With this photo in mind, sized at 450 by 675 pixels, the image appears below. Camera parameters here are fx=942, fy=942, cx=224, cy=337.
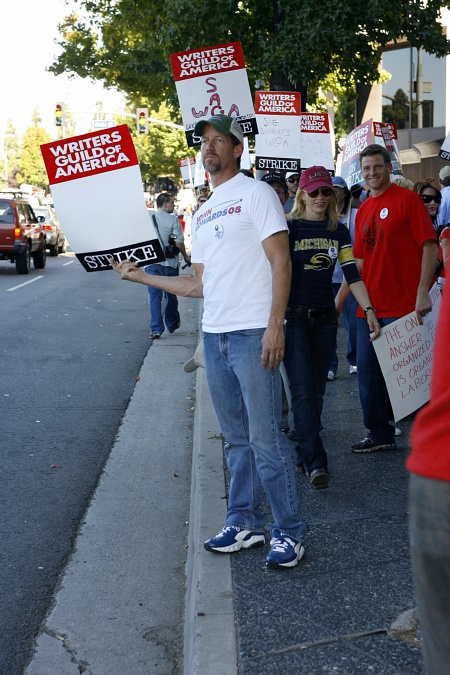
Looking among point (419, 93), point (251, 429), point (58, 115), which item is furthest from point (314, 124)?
point (58, 115)

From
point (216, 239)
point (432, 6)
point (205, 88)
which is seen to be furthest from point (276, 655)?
point (432, 6)

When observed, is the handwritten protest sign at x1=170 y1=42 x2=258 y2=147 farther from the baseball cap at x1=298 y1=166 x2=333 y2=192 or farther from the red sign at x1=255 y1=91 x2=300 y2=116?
the baseball cap at x1=298 y1=166 x2=333 y2=192

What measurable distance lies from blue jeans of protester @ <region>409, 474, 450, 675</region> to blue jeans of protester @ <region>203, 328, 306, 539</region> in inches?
95.9

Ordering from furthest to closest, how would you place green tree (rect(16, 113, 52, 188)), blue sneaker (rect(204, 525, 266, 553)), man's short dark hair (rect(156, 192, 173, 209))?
green tree (rect(16, 113, 52, 188)), man's short dark hair (rect(156, 192, 173, 209)), blue sneaker (rect(204, 525, 266, 553))

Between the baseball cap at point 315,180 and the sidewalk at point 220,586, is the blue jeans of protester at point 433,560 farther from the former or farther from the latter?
the baseball cap at point 315,180

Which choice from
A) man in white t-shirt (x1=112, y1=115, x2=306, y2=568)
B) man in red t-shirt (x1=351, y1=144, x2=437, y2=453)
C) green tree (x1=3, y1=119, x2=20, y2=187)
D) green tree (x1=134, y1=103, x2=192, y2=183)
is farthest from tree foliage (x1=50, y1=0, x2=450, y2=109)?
green tree (x1=3, y1=119, x2=20, y2=187)

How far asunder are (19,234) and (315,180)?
19.0 metres

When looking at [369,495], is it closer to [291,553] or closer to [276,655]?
[291,553]

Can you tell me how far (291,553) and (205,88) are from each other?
6.08 meters

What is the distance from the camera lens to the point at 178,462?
695 centimetres

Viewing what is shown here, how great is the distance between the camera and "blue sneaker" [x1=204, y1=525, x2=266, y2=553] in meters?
4.44

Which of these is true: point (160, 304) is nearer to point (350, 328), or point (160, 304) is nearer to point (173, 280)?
point (350, 328)

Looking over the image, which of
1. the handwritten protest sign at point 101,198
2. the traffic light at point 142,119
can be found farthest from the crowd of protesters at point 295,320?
the traffic light at point 142,119

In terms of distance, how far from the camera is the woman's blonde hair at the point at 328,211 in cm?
565
